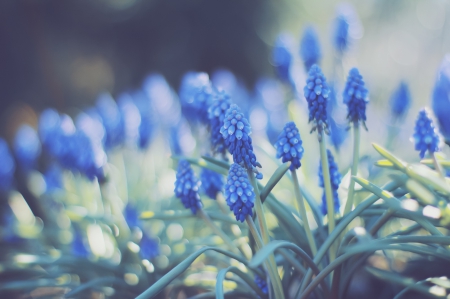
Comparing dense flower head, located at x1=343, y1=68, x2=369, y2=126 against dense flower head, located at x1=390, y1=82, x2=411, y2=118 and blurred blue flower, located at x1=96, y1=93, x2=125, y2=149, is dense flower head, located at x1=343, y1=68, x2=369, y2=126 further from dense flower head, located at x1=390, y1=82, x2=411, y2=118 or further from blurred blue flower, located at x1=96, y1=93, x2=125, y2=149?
blurred blue flower, located at x1=96, y1=93, x2=125, y2=149

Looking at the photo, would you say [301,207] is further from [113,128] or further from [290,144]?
[113,128]

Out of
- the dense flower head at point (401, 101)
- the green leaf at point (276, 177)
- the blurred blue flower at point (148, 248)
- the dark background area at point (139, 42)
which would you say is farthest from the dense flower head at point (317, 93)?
the dark background area at point (139, 42)

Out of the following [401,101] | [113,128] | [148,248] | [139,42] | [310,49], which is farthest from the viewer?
[139,42]

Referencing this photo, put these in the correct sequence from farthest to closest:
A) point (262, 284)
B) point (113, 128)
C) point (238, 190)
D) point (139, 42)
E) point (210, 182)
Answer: point (139, 42)
point (113, 128)
point (210, 182)
point (262, 284)
point (238, 190)

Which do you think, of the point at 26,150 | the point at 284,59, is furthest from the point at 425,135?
the point at 26,150

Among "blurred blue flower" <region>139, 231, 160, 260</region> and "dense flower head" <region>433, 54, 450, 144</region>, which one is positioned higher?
"dense flower head" <region>433, 54, 450, 144</region>

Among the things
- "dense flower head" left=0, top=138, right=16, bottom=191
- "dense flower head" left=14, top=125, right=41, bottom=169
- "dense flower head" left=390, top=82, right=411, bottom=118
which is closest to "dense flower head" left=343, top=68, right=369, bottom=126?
"dense flower head" left=390, top=82, right=411, bottom=118

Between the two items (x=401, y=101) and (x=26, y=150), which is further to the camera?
(x=26, y=150)
